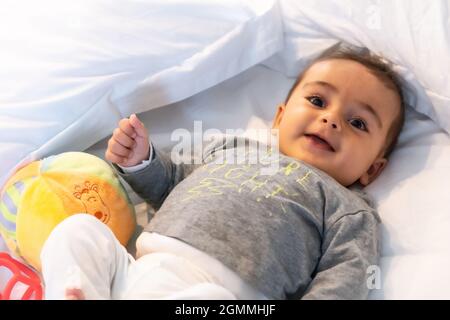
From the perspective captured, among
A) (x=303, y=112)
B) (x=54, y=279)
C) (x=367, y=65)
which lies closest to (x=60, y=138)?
(x=54, y=279)

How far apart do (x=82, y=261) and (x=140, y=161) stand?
297mm

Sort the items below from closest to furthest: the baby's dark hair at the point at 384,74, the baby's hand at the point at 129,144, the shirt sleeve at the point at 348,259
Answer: the shirt sleeve at the point at 348,259, the baby's hand at the point at 129,144, the baby's dark hair at the point at 384,74

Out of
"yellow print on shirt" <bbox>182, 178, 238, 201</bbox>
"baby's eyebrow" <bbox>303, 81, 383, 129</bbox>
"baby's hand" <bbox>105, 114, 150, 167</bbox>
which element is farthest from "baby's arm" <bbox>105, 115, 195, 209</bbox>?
"baby's eyebrow" <bbox>303, 81, 383, 129</bbox>

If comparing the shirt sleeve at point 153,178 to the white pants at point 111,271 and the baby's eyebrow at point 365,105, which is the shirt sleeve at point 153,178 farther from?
the baby's eyebrow at point 365,105

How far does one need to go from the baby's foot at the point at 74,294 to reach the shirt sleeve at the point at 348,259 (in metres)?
0.34

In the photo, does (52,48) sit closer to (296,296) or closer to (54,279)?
(54,279)

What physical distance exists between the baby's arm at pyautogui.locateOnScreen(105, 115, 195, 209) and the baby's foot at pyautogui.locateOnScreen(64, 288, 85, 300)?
338 millimetres

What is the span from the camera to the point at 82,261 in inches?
31.6

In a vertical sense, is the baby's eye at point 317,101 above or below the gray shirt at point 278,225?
above

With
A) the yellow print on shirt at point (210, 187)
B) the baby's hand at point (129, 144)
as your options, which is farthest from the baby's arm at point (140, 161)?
the yellow print on shirt at point (210, 187)

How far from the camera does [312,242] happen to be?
0.95 metres

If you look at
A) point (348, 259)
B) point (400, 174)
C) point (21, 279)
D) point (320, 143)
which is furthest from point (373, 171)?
point (21, 279)

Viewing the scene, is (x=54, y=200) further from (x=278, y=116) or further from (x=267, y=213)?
(x=278, y=116)

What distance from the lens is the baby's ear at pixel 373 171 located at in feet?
3.79
